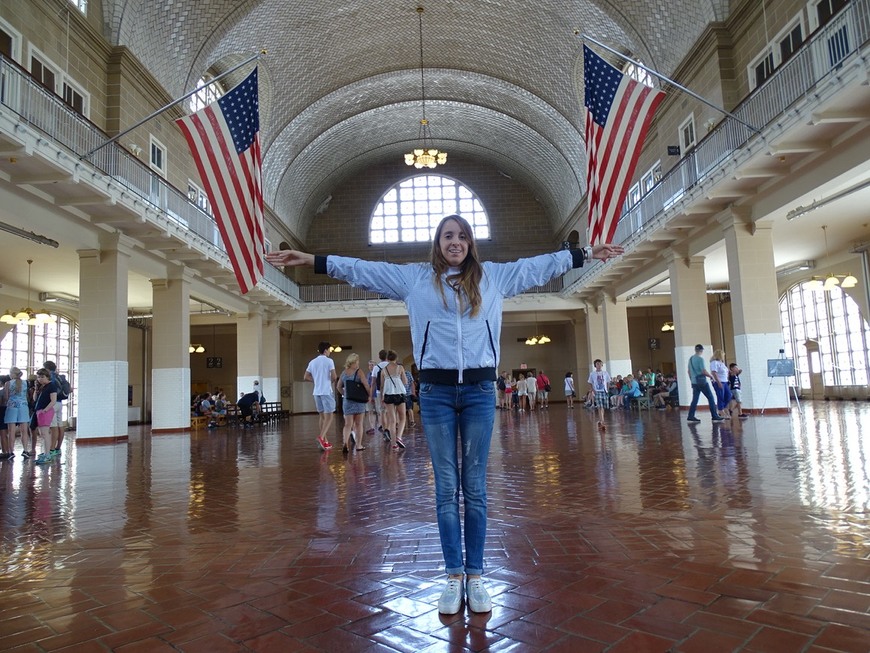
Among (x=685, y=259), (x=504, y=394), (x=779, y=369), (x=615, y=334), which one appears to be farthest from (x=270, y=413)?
(x=779, y=369)

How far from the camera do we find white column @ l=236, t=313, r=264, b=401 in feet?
78.1

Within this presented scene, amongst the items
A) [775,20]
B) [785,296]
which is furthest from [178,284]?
[785,296]

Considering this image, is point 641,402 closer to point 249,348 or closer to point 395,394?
point 395,394

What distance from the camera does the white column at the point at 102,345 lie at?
523 inches

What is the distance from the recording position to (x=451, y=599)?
2361 mm

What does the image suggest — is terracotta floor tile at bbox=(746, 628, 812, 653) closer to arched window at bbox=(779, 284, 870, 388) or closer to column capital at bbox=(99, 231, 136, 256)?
column capital at bbox=(99, 231, 136, 256)

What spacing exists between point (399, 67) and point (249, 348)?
13.0 metres

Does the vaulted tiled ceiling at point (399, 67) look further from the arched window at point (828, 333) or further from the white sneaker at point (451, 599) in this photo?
the white sneaker at point (451, 599)

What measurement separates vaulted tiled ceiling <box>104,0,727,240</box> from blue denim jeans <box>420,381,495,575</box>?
15.2 m

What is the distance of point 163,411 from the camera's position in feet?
55.0

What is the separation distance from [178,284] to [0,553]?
14.6m

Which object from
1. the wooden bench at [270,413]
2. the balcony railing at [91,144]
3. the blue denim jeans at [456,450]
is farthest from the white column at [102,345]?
the blue denim jeans at [456,450]

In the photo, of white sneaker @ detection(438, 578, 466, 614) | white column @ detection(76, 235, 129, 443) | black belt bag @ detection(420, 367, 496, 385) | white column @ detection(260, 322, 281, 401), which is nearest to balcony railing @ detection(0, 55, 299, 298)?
white column @ detection(76, 235, 129, 443)

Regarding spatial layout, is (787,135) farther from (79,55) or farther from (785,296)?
(785,296)
